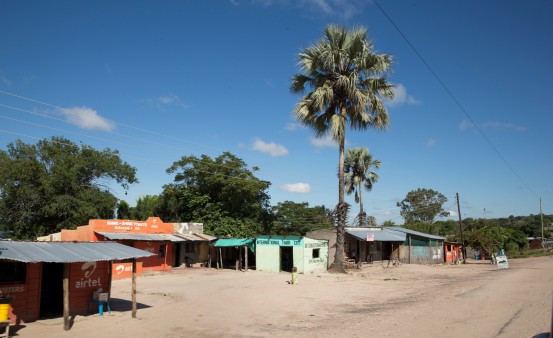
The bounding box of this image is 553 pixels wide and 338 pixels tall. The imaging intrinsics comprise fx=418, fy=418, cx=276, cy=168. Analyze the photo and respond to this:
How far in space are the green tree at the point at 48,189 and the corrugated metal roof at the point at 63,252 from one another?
2505 centimetres

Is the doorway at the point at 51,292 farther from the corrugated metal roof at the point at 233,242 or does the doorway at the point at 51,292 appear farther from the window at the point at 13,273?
the corrugated metal roof at the point at 233,242

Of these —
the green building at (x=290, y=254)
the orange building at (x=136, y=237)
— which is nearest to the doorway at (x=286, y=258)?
the green building at (x=290, y=254)

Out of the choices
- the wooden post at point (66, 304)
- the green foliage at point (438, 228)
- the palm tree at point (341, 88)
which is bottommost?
the wooden post at point (66, 304)

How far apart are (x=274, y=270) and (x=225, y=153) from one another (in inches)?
738

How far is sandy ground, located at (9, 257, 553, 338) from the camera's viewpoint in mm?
11445

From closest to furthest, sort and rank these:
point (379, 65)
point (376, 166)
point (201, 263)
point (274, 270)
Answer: point (379, 65) < point (274, 270) < point (201, 263) < point (376, 166)

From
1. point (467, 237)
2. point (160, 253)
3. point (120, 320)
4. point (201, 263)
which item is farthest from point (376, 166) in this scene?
point (120, 320)

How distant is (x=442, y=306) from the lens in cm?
1520

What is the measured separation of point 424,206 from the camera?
292 ft

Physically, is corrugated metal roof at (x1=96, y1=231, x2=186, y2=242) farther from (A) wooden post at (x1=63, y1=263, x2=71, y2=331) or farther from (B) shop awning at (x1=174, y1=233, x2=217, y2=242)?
(A) wooden post at (x1=63, y1=263, x2=71, y2=331)

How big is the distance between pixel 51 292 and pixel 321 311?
9.25 m

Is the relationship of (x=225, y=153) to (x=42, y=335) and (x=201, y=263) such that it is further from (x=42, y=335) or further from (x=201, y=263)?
(x=42, y=335)

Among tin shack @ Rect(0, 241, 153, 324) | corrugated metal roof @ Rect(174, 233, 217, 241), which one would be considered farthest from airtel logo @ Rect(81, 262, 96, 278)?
corrugated metal roof @ Rect(174, 233, 217, 241)

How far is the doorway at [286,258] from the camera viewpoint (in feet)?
108
